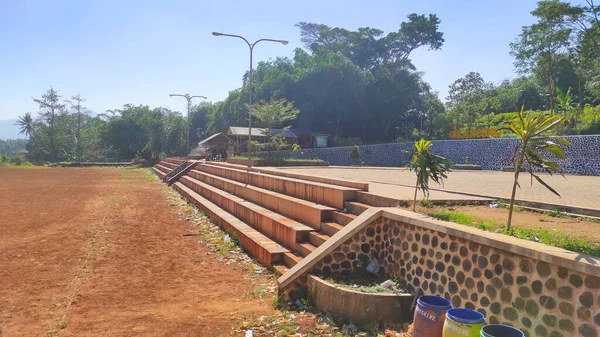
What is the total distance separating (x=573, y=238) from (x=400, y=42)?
1969 inches

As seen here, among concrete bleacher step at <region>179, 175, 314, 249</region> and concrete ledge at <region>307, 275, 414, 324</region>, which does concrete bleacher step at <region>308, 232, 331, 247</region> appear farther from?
concrete ledge at <region>307, 275, 414, 324</region>

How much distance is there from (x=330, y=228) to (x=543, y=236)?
3061mm

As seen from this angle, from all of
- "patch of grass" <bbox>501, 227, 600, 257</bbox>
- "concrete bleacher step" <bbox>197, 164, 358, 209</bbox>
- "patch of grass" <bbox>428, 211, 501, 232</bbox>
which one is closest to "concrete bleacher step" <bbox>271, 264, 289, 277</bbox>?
"concrete bleacher step" <bbox>197, 164, 358, 209</bbox>

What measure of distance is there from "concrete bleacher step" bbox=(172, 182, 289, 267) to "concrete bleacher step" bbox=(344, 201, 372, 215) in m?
1.25

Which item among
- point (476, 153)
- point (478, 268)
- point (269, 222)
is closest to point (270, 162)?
point (476, 153)

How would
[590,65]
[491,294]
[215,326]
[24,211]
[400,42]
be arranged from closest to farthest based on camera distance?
1. [491,294]
2. [215,326]
3. [24,211]
4. [590,65]
5. [400,42]

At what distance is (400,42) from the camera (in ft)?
164

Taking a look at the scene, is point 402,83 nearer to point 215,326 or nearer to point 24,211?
point 24,211

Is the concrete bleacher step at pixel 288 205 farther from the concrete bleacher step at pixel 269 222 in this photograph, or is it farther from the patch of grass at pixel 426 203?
the patch of grass at pixel 426 203

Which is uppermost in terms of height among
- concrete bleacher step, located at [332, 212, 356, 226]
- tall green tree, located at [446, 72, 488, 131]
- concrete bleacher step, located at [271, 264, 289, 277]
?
tall green tree, located at [446, 72, 488, 131]

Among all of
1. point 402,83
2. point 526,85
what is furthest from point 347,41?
point 526,85

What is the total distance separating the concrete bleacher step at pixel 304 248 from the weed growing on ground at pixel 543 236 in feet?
6.83

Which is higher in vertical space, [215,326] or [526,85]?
[526,85]

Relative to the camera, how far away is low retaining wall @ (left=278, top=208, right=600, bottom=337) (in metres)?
3.02
